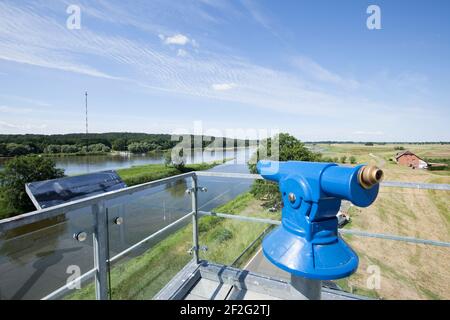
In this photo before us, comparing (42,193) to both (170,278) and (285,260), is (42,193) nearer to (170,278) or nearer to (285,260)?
(170,278)

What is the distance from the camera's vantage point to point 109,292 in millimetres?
1411

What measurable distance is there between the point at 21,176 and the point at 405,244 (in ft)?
98.3

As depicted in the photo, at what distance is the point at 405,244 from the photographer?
42.2 ft

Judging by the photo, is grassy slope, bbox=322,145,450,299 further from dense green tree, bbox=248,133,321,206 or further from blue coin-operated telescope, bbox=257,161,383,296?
dense green tree, bbox=248,133,321,206

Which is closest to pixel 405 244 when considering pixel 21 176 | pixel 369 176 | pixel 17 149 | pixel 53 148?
pixel 369 176

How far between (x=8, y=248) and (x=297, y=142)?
24.0 meters

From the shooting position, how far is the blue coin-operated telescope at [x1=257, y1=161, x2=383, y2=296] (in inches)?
36.0

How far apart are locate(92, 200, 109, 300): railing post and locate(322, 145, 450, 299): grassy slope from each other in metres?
3.28

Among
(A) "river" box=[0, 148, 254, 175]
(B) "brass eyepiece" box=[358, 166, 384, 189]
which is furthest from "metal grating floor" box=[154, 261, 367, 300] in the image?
(A) "river" box=[0, 148, 254, 175]

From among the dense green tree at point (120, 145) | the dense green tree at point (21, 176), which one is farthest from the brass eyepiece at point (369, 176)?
the dense green tree at point (120, 145)

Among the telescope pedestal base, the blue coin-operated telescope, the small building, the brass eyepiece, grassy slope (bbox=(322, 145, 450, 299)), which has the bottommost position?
grassy slope (bbox=(322, 145, 450, 299))

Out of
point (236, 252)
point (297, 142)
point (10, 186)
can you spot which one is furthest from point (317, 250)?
point (10, 186)

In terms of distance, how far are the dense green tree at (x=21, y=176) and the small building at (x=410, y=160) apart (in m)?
31.6

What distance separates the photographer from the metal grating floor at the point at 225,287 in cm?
187
